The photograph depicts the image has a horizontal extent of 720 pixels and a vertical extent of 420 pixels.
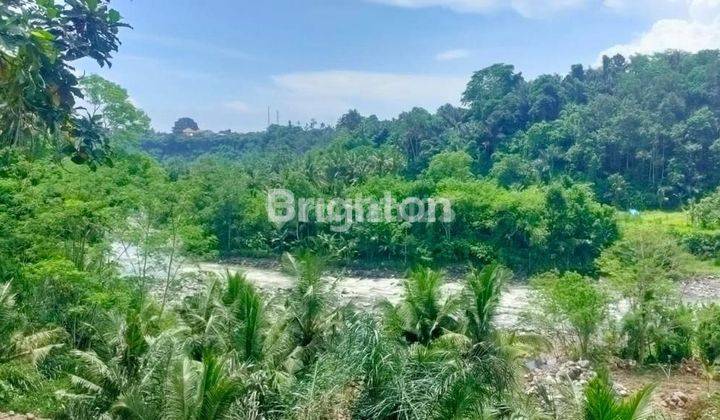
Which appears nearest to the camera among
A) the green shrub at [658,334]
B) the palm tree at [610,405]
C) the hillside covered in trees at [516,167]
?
the palm tree at [610,405]

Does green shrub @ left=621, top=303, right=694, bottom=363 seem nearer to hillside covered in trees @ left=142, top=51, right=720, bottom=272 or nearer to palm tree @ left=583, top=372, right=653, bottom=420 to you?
palm tree @ left=583, top=372, right=653, bottom=420

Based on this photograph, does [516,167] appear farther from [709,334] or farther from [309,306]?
[309,306]

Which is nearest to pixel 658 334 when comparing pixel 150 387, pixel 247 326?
pixel 247 326

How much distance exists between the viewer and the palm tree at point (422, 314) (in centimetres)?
1298

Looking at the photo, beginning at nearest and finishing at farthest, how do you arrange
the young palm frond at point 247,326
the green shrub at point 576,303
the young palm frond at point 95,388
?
the young palm frond at point 95,388
the young palm frond at point 247,326
the green shrub at point 576,303

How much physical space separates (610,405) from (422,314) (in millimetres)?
6298

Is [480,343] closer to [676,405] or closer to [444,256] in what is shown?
[676,405]

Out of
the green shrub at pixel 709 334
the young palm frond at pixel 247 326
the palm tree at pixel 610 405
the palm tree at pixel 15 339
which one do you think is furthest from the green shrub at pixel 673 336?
the palm tree at pixel 15 339

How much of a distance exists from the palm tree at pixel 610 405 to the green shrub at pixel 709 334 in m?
10.8

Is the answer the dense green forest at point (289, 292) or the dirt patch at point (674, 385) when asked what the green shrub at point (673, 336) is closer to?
the dense green forest at point (289, 292)

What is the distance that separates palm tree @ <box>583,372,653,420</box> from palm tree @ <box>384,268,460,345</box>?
18.7 ft

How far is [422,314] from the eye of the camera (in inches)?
517

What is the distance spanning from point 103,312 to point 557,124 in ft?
148

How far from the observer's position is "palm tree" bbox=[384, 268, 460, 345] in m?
13.0
